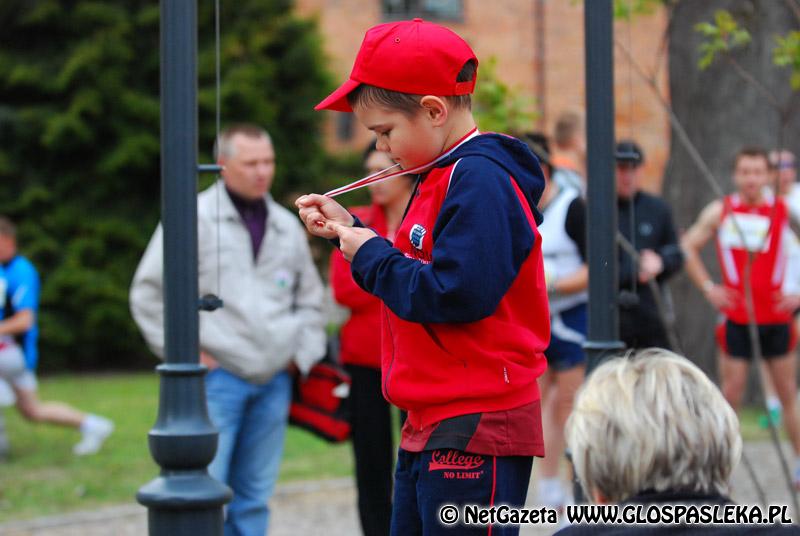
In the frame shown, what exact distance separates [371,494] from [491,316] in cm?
286

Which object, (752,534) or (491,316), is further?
(491,316)

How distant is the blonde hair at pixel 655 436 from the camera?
2.10 meters

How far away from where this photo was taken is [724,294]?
807 centimetres

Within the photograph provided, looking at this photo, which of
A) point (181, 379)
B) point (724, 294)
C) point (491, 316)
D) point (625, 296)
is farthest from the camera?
point (724, 294)

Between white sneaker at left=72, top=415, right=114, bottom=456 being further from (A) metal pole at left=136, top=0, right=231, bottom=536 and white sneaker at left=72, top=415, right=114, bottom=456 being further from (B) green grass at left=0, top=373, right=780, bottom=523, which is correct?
(A) metal pole at left=136, top=0, right=231, bottom=536

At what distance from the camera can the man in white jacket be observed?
5.29m

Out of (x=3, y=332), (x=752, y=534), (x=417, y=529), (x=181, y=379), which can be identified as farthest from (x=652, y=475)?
(x=3, y=332)

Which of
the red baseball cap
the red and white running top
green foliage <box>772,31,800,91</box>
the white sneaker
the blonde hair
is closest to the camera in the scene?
the blonde hair

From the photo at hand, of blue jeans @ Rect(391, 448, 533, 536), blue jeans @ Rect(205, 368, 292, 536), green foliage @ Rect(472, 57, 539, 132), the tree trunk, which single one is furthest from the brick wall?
blue jeans @ Rect(391, 448, 533, 536)

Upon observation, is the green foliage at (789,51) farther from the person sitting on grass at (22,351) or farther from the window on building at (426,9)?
the window on building at (426,9)

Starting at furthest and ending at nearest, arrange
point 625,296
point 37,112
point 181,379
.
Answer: point 37,112, point 625,296, point 181,379

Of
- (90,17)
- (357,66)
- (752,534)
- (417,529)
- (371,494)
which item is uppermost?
(90,17)

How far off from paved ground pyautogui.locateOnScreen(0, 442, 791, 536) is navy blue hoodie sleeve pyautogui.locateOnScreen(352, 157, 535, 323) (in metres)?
3.63

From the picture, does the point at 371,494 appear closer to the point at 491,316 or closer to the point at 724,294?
the point at 491,316
